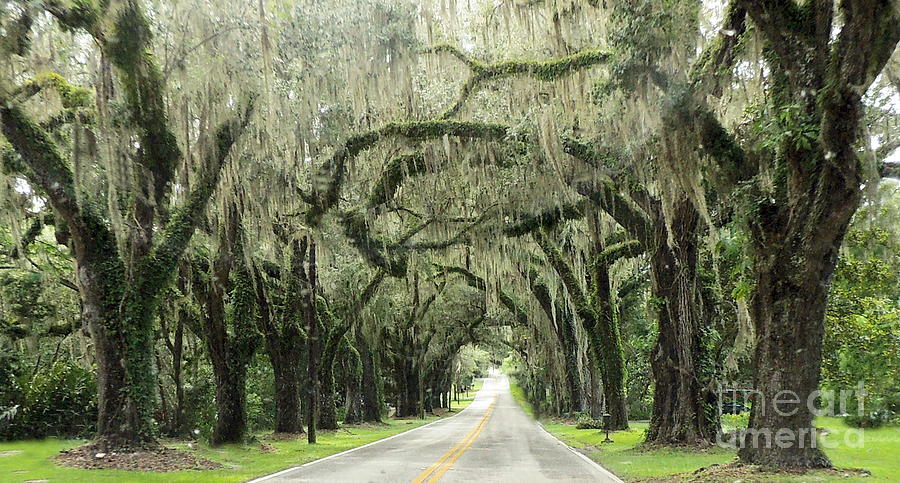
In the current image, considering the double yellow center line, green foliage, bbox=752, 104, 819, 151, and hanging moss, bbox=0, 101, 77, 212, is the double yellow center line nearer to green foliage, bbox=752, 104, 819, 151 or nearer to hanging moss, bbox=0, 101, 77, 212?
green foliage, bbox=752, 104, 819, 151

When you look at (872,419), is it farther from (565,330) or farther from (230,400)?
(230,400)

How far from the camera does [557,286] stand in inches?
887

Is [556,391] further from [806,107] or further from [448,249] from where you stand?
[806,107]

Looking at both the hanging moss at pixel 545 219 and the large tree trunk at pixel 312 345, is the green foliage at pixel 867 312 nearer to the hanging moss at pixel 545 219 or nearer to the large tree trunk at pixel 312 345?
the hanging moss at pixel 545 219

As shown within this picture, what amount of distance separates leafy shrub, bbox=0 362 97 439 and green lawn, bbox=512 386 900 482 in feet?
45.9

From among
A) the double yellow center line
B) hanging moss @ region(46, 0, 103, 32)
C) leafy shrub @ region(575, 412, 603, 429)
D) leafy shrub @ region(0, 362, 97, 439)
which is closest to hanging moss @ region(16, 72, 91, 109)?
hanging moss @ region(46, 0, 103, 32)

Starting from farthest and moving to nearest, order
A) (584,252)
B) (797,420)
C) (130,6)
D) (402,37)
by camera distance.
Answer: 1. (584,252)
2. (402,37)
3. (130,6)
4. (797,420)

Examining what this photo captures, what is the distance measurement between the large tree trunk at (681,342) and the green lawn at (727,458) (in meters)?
0.69

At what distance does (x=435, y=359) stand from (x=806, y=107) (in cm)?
3747

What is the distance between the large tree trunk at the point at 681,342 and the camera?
1358cm

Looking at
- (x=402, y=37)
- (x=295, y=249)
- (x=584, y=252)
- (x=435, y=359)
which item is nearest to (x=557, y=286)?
(x=584, y=252)

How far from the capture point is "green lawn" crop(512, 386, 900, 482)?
8.79 metres

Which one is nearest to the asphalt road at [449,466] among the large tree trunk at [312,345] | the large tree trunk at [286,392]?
the large tree trunk at [312,345]

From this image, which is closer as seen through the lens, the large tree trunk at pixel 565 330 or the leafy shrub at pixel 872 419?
the leafy shrub at pixel 872 419
